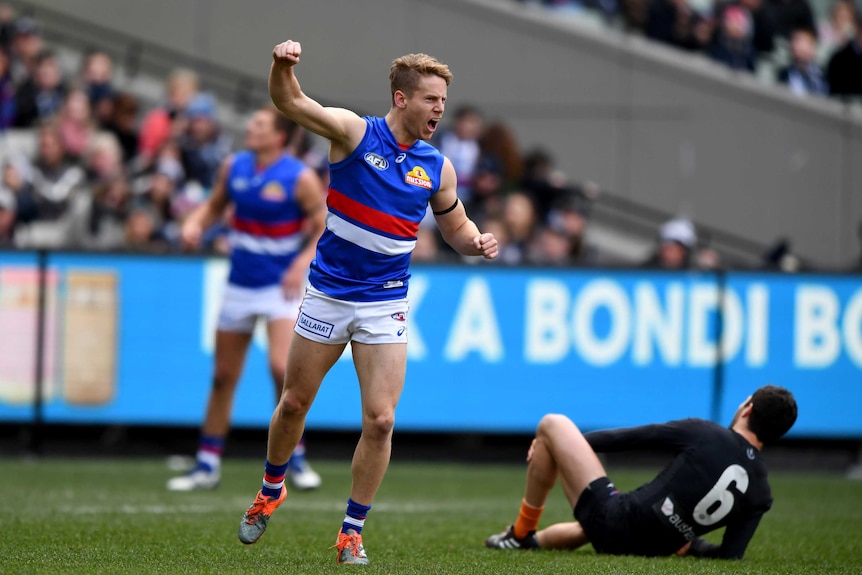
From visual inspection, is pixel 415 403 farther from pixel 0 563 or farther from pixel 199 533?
pixel 0 563

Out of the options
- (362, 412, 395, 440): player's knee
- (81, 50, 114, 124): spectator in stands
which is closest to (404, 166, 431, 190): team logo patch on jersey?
(362, 412, 395, 440): player's knee

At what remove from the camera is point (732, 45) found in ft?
64.4

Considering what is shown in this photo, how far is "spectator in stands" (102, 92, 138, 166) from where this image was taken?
16.6 m

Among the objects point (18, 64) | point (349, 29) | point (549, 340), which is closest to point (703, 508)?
point (549, 340)

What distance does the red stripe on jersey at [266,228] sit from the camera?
10.1m

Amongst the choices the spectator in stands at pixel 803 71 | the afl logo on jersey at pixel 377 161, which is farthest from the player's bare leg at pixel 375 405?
the spectator in stands at pixel 803 71

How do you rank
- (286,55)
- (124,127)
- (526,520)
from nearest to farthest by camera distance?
(286,55) → (526,520) → (124,127)

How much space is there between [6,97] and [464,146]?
574cm

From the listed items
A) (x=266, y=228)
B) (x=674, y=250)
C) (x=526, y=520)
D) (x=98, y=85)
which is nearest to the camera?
(x=526, y=520)

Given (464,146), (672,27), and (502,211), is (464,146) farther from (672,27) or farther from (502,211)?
(672,27)

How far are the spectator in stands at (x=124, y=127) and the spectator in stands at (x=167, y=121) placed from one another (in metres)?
0.15

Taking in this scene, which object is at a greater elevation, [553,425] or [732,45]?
[732,45]

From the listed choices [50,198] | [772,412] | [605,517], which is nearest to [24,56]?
[50,198]

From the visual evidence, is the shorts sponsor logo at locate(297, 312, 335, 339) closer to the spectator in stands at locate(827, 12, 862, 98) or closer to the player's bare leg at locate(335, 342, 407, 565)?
the player's bare leg at locate(335, 342, 407, 565)
